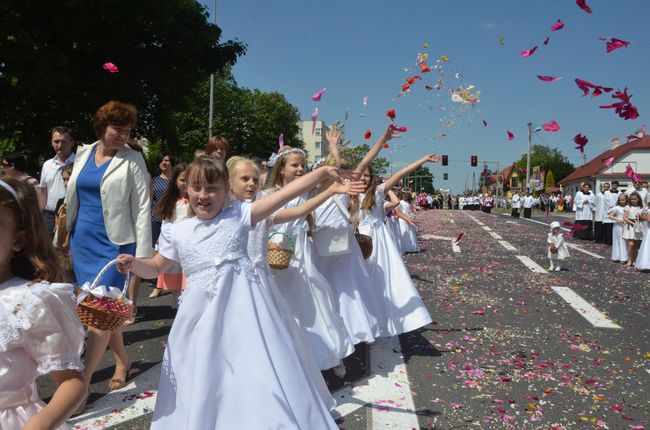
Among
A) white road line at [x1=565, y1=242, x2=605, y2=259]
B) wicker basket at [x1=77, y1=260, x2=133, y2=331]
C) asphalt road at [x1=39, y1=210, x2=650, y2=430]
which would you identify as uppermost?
wicker basket at [x1=77, y1=260, x2=133, y2=331]

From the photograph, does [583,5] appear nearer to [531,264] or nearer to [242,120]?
[531,264]

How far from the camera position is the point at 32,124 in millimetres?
18500

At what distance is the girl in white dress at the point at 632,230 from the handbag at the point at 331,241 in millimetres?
11071

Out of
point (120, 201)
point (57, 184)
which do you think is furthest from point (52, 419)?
point (57, 184)

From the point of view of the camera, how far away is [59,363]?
6.07ft

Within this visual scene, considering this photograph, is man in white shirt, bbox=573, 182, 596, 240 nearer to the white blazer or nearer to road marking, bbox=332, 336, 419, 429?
road marking, bbox=332, 336, 419, 429

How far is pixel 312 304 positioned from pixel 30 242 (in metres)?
2.82

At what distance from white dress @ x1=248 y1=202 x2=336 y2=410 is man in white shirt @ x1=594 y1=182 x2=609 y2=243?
1805 centimetres

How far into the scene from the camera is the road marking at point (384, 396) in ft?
13.5

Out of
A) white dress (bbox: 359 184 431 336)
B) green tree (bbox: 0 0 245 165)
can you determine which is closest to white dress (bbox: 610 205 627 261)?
white dress (bbox: 359 184 431 336)

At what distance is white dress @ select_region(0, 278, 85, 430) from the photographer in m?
1.86

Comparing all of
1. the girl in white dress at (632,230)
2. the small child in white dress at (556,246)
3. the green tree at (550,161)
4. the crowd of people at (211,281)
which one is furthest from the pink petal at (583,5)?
the green tree at (550,161)

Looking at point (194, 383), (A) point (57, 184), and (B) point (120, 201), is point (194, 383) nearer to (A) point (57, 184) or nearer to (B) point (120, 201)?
(B) point (120, 201)

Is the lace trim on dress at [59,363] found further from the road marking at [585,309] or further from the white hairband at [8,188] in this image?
the road marking at [585,309]
